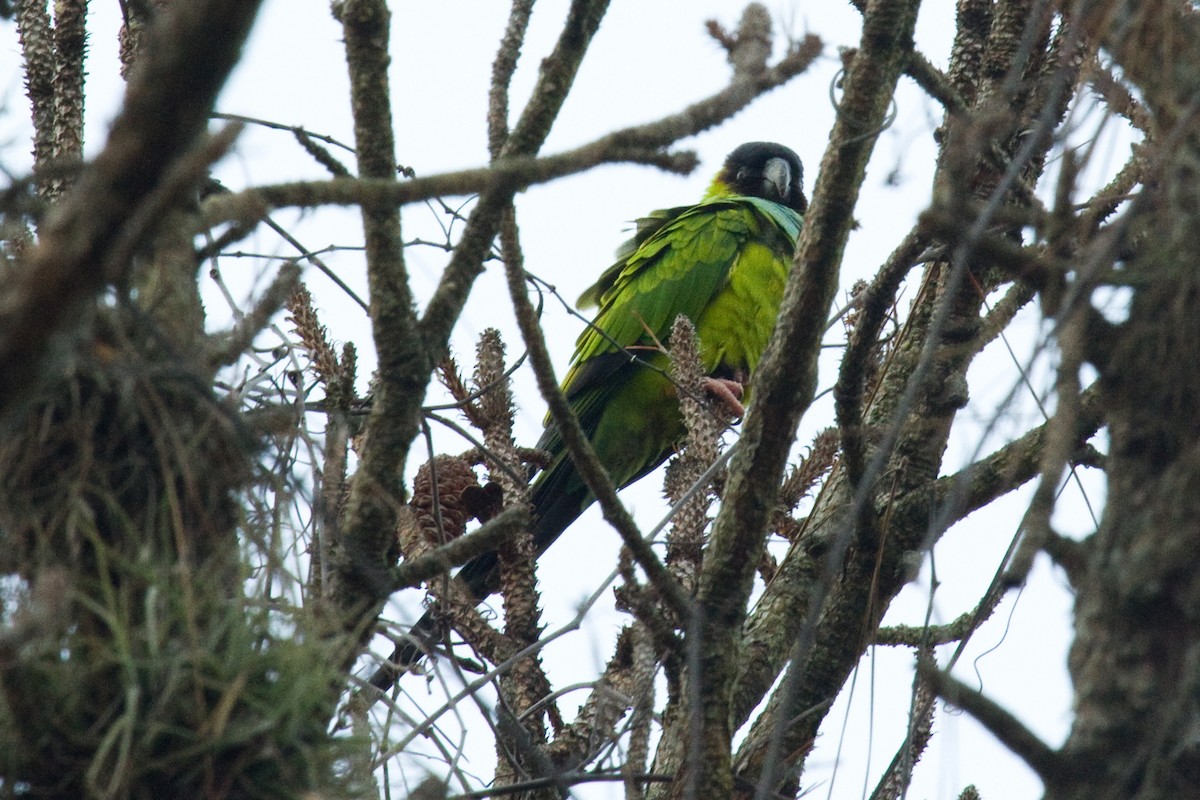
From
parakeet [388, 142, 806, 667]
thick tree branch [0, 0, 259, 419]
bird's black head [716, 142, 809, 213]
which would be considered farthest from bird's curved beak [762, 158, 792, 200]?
thick tree branch [0, 0, 259, 419]

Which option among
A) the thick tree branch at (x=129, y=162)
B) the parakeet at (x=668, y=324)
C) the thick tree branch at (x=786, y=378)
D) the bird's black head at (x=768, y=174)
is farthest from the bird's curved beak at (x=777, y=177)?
the thick tree branch at (x=129, y=162)

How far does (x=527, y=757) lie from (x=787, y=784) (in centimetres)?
87

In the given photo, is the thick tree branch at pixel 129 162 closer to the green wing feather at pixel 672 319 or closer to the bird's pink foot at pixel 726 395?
the bird's pink foot at pixel 726 395

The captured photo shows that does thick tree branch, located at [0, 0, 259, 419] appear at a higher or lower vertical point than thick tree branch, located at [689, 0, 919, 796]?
lower

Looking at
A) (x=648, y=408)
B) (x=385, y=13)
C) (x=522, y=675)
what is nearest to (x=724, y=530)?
(x=522, y=675)

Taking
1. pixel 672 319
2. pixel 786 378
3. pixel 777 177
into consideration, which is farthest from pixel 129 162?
pixel 777 177

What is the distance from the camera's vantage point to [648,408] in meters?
5.59

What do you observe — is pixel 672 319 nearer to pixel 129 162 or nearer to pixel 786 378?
pixel 786 378

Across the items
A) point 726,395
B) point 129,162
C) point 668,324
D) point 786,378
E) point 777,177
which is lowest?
point 129,162

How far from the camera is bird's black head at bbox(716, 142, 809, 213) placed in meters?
6.66

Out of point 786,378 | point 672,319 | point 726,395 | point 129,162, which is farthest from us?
point 672,319

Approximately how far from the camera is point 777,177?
6637 mm

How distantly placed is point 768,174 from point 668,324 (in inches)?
58.1

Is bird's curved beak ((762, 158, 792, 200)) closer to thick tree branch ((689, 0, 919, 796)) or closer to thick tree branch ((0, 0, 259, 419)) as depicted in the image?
thick tree branch ((689, 0, 919, 796))
